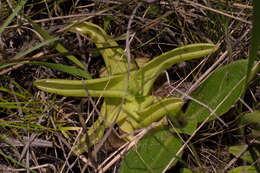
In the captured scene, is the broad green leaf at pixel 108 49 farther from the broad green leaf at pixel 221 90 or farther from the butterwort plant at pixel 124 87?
the broad green leaf at pixel 221 90

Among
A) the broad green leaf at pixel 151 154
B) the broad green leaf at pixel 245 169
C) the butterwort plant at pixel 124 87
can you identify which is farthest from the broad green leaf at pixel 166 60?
the broad green leaf at pixel 245 169

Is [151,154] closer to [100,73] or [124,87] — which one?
[124,87]

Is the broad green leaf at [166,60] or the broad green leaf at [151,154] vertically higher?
the broad green leaf at [166,60]

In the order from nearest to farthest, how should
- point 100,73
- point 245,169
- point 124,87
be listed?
point 245,169
point 124,87
point 100,73

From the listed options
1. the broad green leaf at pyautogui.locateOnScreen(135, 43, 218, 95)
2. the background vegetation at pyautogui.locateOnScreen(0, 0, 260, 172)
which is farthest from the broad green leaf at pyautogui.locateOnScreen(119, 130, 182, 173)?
the broad green leaf at pyautogui.locateOnScreen(135, 43, 218, 95)

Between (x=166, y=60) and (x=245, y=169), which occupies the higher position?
(x=166, y=60)

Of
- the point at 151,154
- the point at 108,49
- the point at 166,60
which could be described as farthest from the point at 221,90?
the point at 108,49

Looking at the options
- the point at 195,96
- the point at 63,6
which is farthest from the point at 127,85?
the point at 63,6

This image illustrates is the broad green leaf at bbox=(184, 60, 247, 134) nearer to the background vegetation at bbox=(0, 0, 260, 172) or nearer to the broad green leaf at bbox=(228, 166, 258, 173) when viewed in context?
the background vegetation at bbox=(0, 0, 260, 172)
